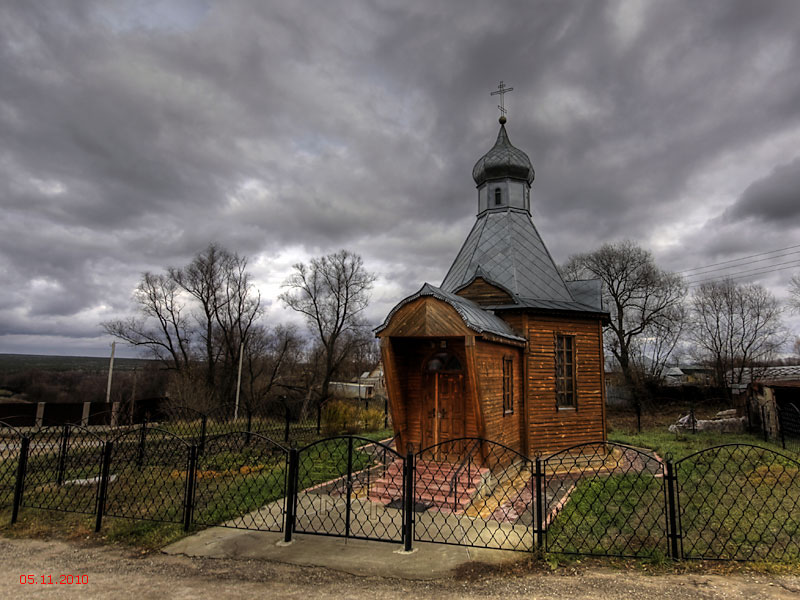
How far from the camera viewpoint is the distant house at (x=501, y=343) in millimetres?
7605

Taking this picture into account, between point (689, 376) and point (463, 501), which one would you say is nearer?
point (463, 501)

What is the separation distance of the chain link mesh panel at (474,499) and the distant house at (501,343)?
0.43 meters

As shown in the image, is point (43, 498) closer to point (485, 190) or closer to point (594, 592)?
point (594, 592)

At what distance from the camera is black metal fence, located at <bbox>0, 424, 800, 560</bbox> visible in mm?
4930

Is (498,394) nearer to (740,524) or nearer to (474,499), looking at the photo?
(474,499)

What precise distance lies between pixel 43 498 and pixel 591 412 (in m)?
10.4

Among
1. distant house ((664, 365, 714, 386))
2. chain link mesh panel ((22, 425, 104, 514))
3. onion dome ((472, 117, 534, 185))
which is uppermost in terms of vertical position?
onion dome ((472, 117, 534, 185))

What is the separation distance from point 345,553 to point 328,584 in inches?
27.7

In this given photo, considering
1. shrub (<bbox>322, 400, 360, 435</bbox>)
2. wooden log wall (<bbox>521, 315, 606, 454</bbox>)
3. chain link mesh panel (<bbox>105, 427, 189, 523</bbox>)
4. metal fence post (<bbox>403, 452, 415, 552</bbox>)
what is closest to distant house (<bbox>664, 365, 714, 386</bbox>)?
wooden log wall (<bbox>521, 315, 606, 454</bbox>)

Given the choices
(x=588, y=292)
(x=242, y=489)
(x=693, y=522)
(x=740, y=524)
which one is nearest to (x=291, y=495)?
(x=242, y=489)

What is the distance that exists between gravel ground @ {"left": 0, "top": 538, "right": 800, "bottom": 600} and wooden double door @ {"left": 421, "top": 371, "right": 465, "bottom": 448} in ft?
12.4

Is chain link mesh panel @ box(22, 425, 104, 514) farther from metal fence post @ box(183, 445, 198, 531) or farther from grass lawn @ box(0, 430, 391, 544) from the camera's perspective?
metal fence post @ box(183, 445, 198, 531)

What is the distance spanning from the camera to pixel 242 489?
7465 mm

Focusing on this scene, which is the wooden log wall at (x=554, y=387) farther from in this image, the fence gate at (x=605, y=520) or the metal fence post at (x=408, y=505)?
the metal fence post at (x=408, y=505)
